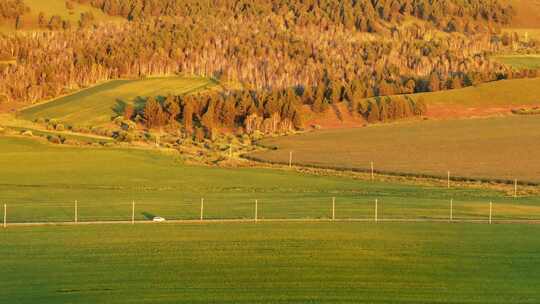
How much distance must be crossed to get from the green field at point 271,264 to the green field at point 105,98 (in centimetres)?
7181

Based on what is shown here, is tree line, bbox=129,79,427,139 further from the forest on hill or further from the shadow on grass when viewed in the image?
the shadow on grass

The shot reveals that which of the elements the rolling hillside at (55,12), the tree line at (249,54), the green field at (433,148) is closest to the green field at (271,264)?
the green field at (433,148)

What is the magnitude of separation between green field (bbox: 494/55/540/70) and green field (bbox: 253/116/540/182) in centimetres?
4183

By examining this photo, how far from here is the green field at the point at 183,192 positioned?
48.0 meters

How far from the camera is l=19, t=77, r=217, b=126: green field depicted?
113m

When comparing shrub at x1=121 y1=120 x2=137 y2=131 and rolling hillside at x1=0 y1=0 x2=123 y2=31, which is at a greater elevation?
rolling hillside at x1=0 y1=0 x2=123 y2=31

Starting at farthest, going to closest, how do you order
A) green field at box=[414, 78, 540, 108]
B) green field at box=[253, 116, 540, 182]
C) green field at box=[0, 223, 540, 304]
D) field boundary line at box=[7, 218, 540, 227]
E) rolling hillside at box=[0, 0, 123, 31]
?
rolling hillside at box=[0, 0, 123, 31] → green field at box=[414, 78, 540, 108] → green field at box=[253, 116, 540, 182] → field boundary line at box=[7, 218, 540, 227] → green field at box=[0, 223, 540, 304]

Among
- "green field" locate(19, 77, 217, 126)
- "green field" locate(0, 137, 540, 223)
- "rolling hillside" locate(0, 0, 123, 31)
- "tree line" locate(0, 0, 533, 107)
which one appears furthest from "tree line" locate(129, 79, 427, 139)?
"rolling hillside" locate(0, 0, 123, 31)

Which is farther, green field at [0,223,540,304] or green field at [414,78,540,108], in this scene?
green field at [414,78,540,108]

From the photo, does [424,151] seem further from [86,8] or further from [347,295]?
[86,8]

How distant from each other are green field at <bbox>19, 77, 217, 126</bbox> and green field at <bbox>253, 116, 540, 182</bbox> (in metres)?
26.4

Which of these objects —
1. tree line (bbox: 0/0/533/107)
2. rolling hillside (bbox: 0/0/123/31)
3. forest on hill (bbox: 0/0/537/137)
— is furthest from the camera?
rolling hillside (bbox: 0/0/123/31)

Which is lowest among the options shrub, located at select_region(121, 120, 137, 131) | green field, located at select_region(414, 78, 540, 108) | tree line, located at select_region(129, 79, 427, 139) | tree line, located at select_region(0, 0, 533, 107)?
shrub, located at select_region(121, 120, 137, 131)

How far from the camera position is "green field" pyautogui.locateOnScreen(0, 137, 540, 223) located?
4797 cm
